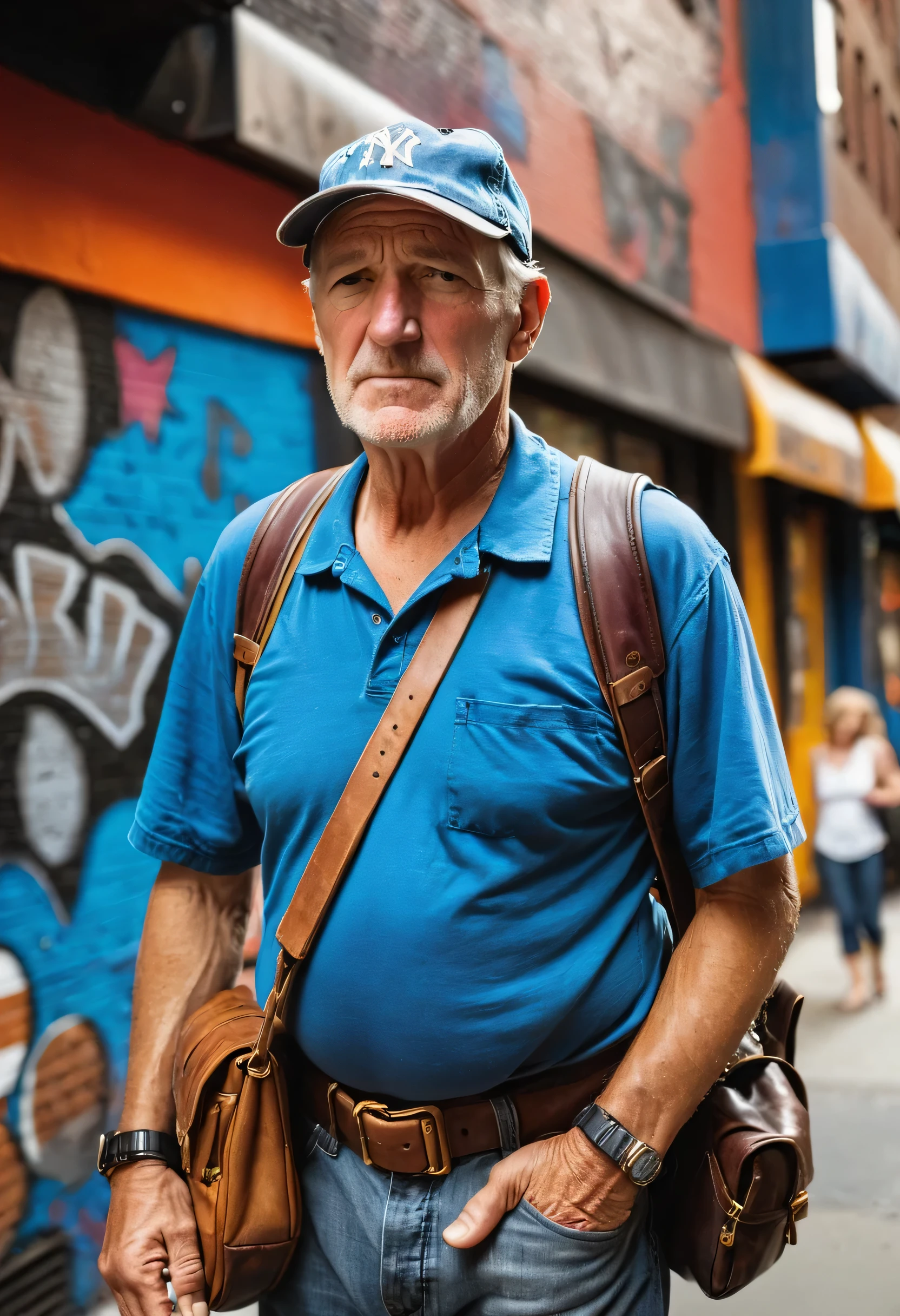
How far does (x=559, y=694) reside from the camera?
1.61 meters

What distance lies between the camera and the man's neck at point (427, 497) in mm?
1784

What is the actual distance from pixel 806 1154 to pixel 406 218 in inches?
56.4

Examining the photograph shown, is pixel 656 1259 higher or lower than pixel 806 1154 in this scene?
lower

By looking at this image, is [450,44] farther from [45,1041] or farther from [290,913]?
[290,913]

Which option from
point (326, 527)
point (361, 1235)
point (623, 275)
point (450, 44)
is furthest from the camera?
point (623, 275)

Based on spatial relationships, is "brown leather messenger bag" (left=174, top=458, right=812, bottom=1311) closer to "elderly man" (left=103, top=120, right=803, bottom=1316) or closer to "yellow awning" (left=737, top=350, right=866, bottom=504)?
"elderly man" (left=103, top=120, right=803, bottom=1316)

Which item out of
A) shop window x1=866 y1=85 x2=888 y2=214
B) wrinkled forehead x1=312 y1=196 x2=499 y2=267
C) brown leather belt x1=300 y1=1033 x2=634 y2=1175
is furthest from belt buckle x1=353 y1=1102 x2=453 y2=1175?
shop window x1=866 y1=85 x2=888 y2=214

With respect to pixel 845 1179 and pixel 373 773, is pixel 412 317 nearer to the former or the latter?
pixel 373 773

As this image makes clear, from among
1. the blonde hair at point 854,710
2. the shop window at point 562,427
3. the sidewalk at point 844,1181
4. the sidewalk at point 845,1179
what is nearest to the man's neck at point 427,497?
the sidewalk at point 844,1181

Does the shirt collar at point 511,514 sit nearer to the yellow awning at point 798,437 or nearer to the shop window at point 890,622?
the yellow awning at point 798,437

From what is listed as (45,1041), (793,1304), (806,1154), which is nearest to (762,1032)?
(806,1154)

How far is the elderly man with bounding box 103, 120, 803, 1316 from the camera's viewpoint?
1.60 metres

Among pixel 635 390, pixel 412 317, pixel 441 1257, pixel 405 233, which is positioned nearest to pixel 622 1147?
pixel 441 1257

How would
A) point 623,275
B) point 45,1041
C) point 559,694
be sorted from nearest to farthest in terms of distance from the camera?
point 559,694 → point 45,1041 → point 623,275
